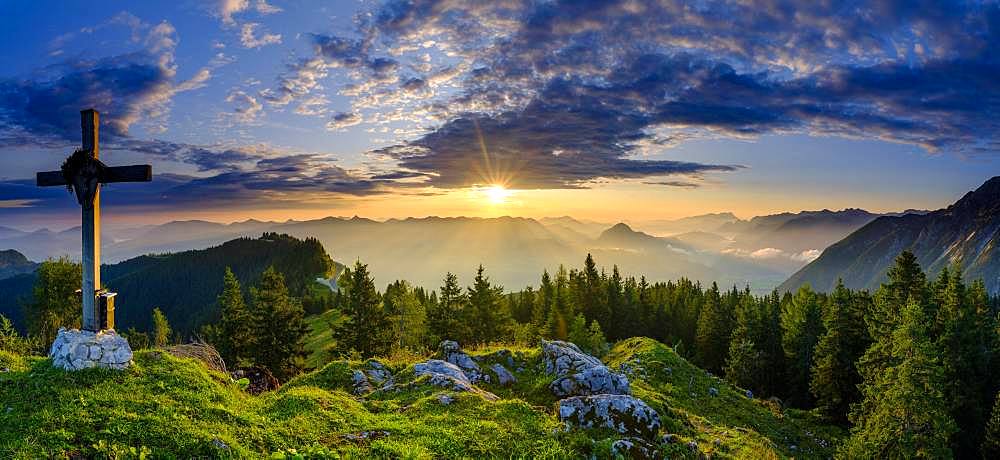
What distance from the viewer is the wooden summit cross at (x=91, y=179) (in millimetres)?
16109

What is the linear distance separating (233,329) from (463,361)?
2954 centimetres

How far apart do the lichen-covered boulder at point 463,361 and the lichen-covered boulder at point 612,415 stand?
9.21m

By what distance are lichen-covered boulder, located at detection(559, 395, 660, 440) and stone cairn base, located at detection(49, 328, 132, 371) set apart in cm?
1420

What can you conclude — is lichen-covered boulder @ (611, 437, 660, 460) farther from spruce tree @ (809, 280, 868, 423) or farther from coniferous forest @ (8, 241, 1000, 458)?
spruce tree @ (809, 280, 868, 423)

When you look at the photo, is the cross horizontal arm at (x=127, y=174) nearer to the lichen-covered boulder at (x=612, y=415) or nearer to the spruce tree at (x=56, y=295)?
the lichen-covered boulder at (x=612, y=415)

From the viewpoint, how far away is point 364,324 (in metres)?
46.1

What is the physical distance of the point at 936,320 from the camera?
4216 cm

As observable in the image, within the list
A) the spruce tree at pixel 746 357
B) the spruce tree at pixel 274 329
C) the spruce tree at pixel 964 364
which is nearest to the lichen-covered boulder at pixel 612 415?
the spruce tree at pixel 274 329

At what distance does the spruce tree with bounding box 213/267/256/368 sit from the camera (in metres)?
43.4

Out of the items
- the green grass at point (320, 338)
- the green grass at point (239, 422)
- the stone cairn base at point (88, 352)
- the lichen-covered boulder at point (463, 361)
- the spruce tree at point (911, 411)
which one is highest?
the stone cairn base at point (88, 352)

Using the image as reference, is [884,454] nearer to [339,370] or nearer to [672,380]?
[672,380]

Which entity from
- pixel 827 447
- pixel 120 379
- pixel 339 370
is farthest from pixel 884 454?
pixel 120 379

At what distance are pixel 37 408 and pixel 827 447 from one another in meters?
48.2

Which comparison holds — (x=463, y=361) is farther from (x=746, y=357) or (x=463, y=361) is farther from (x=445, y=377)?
(x=746, y=357)
